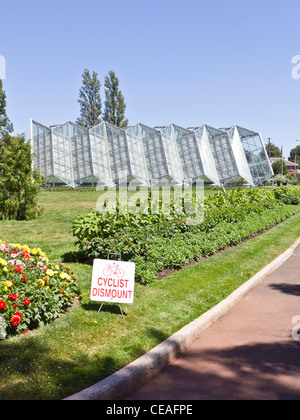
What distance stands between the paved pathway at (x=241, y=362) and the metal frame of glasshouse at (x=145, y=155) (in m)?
46.5

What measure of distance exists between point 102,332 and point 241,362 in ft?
5.31

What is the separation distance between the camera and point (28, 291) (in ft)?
15.6

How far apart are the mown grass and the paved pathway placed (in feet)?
1.31

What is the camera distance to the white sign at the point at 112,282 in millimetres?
5172

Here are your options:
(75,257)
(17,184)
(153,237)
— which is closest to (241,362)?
(153,237)

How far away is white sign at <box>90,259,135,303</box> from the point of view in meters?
5.17

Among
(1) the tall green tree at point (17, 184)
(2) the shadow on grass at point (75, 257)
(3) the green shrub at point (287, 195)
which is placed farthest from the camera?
(3) the green shrub at point (287, 195)

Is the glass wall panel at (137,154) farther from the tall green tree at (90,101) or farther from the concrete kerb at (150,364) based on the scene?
the concrete kerb at (150,364)

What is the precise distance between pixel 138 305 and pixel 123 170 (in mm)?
47529

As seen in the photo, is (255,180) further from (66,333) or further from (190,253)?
(66,333)

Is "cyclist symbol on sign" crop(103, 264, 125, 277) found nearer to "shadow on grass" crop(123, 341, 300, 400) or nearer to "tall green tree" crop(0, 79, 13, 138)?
"shadow on grass" crop(123, 341, 300, 400)

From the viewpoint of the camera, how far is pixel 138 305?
582 centimetres

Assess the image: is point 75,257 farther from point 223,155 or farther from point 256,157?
point 223,155

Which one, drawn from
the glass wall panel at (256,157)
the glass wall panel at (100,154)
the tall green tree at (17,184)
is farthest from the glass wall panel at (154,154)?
the tall green tree at (17,184)
